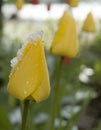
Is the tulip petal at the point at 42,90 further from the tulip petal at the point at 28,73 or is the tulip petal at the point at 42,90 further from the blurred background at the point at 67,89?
the blurred background at the point at 67,89

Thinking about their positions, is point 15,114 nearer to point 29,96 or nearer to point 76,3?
point 76,3

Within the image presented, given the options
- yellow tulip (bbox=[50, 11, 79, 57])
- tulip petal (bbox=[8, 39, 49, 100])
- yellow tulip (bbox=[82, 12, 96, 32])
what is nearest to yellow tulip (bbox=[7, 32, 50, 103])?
tulip petal (bbox=[8, 39, 49, 100])

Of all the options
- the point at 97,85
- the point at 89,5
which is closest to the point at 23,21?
the point at 89,5

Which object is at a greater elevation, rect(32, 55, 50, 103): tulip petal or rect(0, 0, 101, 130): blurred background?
rect(32, 55, 50, 103): tulip petal

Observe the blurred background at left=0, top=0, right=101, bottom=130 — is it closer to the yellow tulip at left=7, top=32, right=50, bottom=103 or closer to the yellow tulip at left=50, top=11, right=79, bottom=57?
the yellow tulip at left=50, top=11, right=79, bottom=57

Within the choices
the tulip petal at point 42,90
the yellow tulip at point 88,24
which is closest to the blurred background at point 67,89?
the yellow tulip at point 88,24

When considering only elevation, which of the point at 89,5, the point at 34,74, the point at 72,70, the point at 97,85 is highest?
the point at 34,74

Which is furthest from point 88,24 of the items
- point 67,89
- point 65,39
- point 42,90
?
point 67,89
